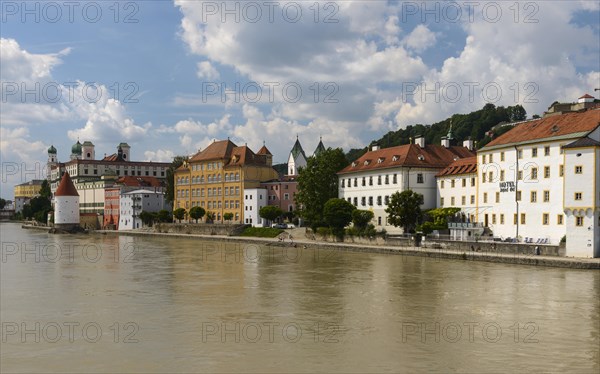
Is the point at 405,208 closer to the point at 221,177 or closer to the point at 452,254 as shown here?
the point at 452,254

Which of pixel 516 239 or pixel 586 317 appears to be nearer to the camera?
pixel 586 317

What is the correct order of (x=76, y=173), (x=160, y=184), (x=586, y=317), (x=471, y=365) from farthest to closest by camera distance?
(x=76, y=173) → (x=160, y=184) → (x=586, y=317) → (x=471, y=365)

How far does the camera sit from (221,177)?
287ft

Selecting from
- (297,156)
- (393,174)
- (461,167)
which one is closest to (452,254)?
(461,167)

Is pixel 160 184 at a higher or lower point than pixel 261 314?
higher

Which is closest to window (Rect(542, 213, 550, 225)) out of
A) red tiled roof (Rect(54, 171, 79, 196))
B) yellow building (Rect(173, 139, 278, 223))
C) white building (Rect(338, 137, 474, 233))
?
white building (Rect(338, 137, 474, 233))

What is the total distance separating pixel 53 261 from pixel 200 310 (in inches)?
996

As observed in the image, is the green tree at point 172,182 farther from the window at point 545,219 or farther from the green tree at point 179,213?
the window at point 545,219

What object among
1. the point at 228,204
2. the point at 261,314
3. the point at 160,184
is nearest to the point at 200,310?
the point at 261,314

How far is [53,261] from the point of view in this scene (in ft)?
147

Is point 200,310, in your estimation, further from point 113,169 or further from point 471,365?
point 113,169

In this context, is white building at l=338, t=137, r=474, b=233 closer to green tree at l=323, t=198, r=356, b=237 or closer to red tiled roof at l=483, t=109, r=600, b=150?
green tree at l=323, t=198, r=356, b=237

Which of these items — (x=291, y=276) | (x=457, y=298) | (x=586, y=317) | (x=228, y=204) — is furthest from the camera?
(x=228, y=204)

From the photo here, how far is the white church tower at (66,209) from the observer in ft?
340
